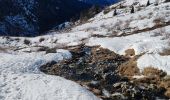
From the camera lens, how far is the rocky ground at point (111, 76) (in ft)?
95.7

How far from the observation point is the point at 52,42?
7262cm

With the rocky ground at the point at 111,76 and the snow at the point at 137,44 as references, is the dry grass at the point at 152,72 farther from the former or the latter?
the snow at the point at 137,44

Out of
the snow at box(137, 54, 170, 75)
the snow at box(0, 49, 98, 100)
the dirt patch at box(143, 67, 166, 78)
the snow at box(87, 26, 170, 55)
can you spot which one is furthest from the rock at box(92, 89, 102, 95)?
the snow at box(87, 26, 170, 55)

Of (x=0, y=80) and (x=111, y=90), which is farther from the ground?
(x=0, y=80)

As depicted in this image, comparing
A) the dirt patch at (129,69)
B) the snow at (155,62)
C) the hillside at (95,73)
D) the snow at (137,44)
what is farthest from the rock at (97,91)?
the snow at (137,44)

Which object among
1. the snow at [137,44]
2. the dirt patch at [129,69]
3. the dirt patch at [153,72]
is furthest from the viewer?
the snow at [137,44]

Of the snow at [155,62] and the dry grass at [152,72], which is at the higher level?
the snow at [155,62]

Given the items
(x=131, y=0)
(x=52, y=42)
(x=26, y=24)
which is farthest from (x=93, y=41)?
(x=26, y=24)

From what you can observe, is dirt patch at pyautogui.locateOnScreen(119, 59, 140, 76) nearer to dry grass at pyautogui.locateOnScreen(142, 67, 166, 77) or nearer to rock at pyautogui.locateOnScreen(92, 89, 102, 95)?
dry grass at pyautogui.locateOnScreen(142, 67, 166, 77)

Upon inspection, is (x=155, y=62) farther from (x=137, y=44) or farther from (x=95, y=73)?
(x=137, y=44)

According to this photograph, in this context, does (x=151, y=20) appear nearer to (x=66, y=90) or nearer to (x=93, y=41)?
(x=93, y=41)

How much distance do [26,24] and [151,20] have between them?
371 feet

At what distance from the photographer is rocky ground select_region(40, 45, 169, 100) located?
29.2 metres

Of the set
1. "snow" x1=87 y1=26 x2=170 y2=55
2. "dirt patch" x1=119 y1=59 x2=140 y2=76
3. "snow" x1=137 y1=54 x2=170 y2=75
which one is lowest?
"dirt patch" x1=119 y1=59 x2=140 y2=76
